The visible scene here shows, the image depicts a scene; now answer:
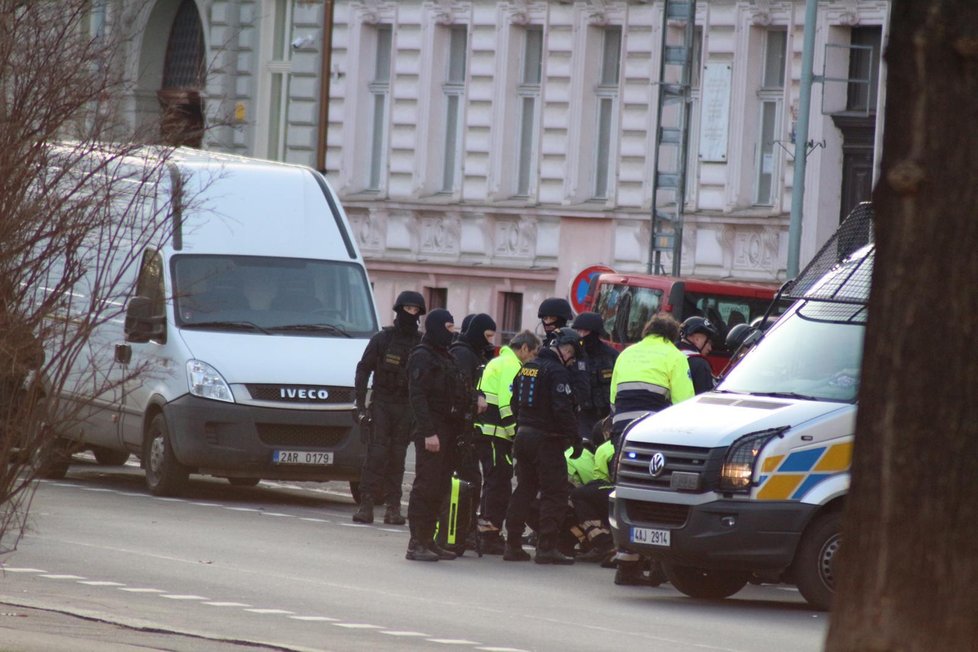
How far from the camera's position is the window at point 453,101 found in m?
40.8

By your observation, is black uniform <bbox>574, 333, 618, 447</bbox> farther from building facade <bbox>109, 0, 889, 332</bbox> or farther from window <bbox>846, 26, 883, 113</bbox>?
window <bbox>846, 26, 883, 113</bbox>

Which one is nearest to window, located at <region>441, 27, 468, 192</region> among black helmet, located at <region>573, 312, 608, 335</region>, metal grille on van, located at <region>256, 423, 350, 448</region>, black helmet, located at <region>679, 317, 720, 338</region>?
metal grille on van, located at <region>256, 423, 350, 448</region>

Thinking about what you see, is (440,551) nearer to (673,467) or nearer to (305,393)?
(673,467)

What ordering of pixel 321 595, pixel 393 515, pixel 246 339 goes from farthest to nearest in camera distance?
1. pixel 246 339
2. pixel 393 515
3. pixel 321 595

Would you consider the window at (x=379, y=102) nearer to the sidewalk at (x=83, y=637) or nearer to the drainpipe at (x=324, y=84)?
the drainpipe at (x=324, y=84)

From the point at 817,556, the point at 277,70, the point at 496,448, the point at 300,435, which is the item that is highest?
the point at 277,70

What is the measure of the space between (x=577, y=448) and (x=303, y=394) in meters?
3.74

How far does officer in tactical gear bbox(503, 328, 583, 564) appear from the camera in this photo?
15391 millimetres

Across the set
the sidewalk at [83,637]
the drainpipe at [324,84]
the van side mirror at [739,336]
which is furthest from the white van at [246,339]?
the drainpipe at [324,84]

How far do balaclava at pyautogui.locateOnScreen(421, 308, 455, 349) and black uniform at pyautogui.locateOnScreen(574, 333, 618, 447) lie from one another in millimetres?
1117

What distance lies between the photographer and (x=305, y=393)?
743 inches

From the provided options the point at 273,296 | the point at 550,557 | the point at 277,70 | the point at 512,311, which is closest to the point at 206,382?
the point at 273,296

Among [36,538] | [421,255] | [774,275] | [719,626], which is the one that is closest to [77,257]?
[719,626]

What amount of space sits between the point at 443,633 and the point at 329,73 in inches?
1242
